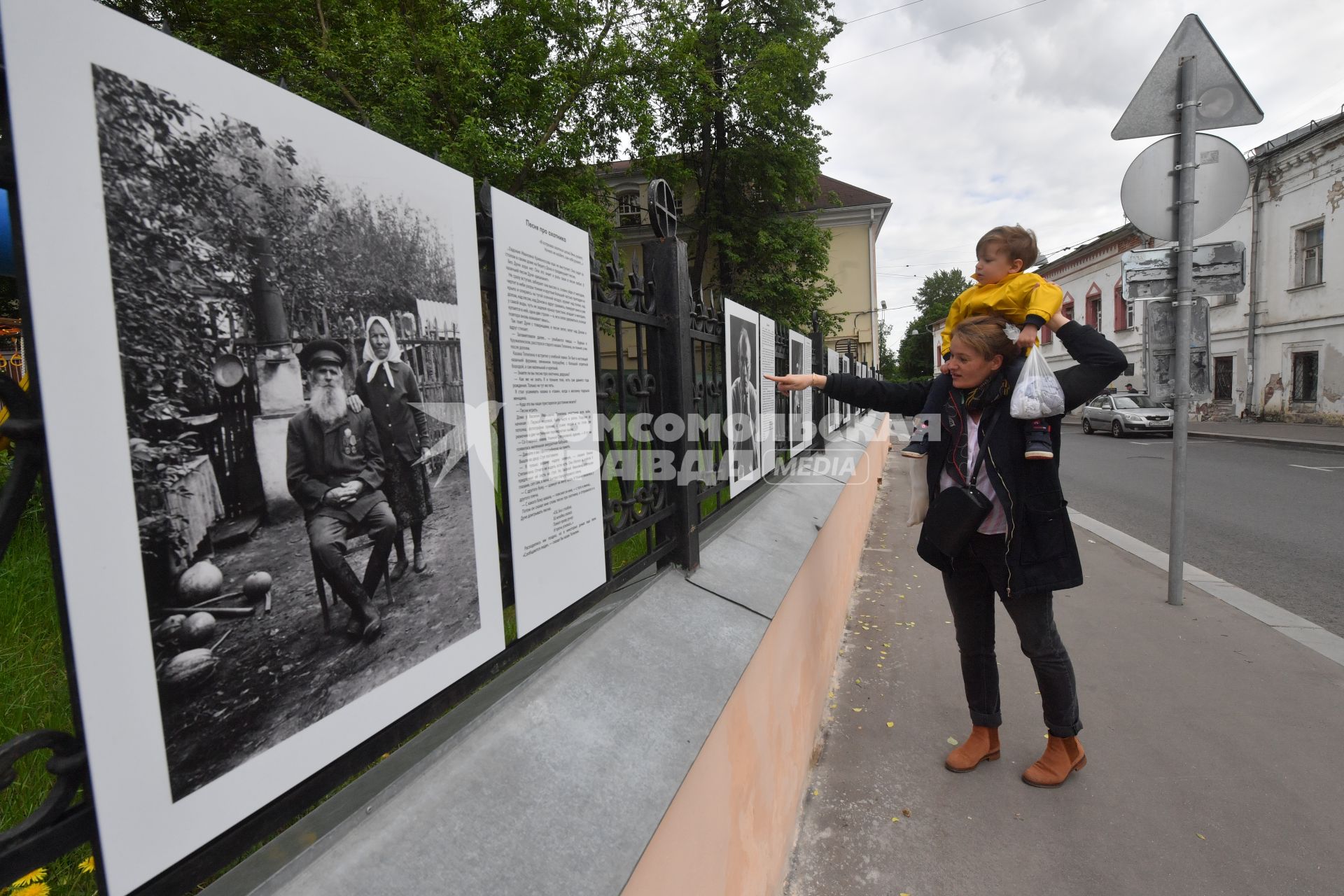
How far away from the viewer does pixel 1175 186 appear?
174 inches

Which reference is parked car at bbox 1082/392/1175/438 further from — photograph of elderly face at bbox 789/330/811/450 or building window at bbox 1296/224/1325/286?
photograph of elderly face at bbox 789/330/811/450

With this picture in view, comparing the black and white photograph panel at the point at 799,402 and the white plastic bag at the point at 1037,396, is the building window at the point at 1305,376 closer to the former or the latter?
the black and white photograph panel at the point at 799,402

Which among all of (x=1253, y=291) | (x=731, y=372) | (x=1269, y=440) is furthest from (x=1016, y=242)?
(x=1253, y=291)

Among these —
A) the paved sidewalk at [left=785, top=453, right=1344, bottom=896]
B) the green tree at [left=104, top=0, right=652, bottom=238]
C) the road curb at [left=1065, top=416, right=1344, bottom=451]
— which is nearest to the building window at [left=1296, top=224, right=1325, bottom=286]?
the road curb at [left=1065, top=416, right=1344, bottom=451]

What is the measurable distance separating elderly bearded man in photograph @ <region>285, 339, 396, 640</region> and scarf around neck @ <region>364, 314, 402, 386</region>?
2.2 inches

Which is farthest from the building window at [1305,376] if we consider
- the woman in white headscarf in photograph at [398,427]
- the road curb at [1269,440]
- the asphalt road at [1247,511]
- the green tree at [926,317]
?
the green tree at [926,317]

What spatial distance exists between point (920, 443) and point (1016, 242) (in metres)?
0.87

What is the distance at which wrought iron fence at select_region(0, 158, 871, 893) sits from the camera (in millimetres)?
739

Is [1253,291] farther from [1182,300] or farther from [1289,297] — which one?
[1182,300]

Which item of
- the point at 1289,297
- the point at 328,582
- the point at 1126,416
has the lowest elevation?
the point at 1126,416

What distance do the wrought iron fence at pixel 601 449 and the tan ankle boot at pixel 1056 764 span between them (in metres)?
1.57

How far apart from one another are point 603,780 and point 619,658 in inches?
16.2

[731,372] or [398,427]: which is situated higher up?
[731,372]

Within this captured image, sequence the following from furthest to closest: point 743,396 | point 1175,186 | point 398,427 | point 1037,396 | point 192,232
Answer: point 1175,186 → point 743,396 → point 1037,396 → point 398,427 → point 192,232
